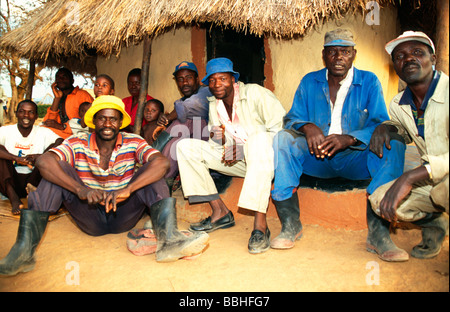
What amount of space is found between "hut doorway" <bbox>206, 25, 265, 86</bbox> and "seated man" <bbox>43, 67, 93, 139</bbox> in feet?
6.91

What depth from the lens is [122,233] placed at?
10.4ft

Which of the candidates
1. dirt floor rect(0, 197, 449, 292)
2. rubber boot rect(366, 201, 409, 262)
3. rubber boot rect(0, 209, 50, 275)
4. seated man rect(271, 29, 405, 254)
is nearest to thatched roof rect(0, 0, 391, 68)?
seated man rect(271, 29, 405, 254)

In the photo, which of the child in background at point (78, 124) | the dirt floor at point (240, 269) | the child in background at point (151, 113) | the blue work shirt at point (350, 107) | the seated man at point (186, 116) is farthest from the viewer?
the child in background at point (78, 124)

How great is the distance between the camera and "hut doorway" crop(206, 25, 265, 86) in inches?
211

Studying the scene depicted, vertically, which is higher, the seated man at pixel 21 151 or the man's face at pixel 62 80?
the man's face at pixel 62 80

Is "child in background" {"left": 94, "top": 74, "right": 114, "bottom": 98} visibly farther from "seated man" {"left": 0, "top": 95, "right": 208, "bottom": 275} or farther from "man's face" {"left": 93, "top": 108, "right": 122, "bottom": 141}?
"man's face" {"left": 93, "top": 108, "right": 122, "bottom": 141}

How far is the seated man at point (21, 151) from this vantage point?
3.94m

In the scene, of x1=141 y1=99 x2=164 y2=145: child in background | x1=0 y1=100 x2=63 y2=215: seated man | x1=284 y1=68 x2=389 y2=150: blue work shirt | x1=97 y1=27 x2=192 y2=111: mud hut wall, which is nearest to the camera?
x1=284 y1=68 x2=389 y2=150: blue work shirt

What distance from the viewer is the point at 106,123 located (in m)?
2.80

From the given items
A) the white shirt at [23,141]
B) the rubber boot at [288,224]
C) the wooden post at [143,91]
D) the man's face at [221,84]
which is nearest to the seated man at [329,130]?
the rubber boot at [288,224]

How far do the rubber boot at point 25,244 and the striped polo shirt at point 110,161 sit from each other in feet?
1.60

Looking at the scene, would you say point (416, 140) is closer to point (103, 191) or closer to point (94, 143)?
point (103, 191)

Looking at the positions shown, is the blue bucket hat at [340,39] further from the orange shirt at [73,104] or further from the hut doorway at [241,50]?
the orange shirt at [73,104]

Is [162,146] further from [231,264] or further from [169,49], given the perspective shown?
[169,49]
